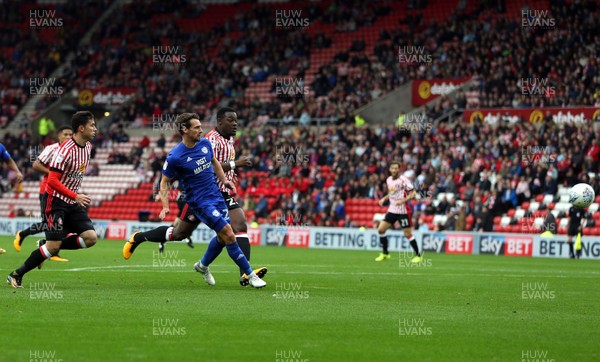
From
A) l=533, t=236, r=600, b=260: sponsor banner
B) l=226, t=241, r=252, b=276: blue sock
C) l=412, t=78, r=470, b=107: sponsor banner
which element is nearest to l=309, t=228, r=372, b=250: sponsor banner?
l=533, t=236, r=600, b=260: sponsor banner

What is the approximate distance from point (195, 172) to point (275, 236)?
24.1 m

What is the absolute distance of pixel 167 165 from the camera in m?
15.2

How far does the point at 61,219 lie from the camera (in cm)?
1506

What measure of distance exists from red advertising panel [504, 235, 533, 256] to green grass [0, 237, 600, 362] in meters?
13.4

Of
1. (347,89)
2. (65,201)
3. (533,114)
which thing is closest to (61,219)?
(65,201)

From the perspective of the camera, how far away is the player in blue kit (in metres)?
15.0

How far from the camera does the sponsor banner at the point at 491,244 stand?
34.2 meters

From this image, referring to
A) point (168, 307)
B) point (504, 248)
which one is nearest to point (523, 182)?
point (504, 248)

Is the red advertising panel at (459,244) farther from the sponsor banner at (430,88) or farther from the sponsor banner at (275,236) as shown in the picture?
the sponsor banner at (430,88)

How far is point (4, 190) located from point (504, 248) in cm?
2762

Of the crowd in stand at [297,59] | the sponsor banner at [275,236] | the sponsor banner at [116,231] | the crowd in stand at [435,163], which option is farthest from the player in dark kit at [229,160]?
the crowd in stand at [297,59]

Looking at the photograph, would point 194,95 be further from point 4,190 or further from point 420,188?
point 420,188

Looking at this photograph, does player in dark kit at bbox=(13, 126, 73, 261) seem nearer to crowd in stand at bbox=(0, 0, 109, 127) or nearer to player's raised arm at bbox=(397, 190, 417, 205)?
player's raised arm at bbox=(397, 190, 417, 205)

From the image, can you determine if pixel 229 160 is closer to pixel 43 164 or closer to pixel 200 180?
pixel 200 180
